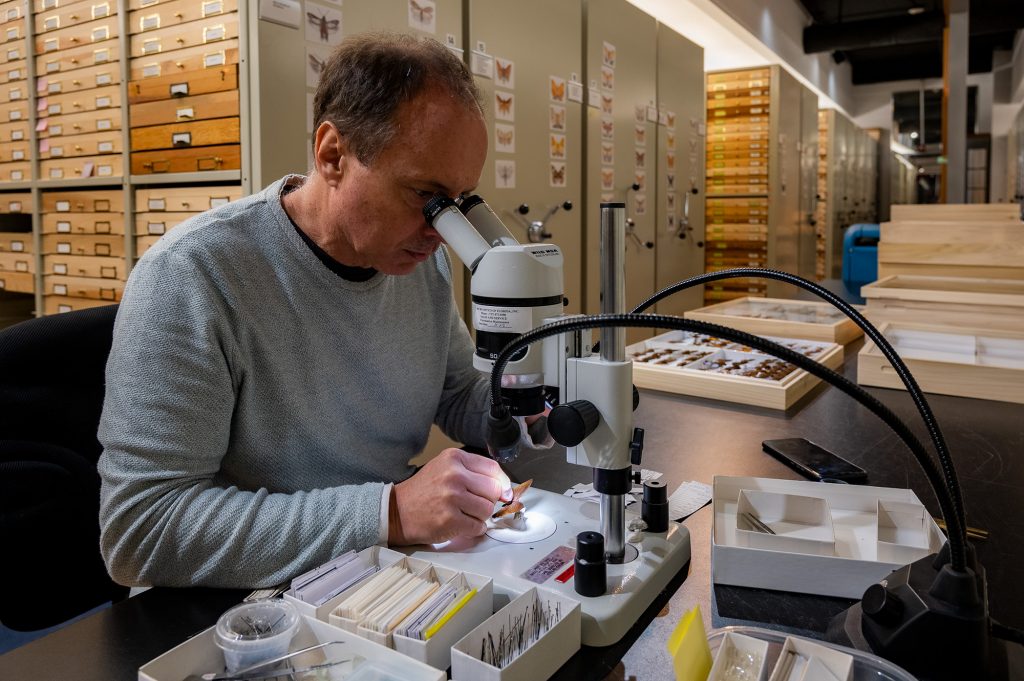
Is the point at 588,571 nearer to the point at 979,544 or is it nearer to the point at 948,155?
the point at 979,544

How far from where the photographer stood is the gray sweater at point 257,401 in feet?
2.98

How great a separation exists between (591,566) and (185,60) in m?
2.42

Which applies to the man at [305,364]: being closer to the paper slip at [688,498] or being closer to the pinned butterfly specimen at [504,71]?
the paper slip at [688,498]

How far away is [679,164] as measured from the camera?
548cm

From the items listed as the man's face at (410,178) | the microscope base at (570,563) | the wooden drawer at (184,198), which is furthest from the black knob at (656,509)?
the wooden drawer at (184,198)

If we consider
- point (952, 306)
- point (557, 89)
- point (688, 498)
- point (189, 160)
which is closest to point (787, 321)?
point (952, 306)

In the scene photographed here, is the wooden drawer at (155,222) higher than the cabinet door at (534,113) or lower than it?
lower

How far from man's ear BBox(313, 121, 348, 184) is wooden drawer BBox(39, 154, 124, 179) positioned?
2.18 meters

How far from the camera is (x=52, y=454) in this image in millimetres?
1140

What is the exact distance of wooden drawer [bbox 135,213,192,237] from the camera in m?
2.74

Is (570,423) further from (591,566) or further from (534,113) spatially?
(534,113)

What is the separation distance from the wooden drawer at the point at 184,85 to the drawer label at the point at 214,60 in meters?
0.02

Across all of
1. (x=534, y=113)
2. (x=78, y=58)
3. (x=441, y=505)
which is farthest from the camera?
(x=534, y=113)

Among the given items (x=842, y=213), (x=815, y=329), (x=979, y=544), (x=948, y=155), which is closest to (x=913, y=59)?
(x=842, y=213)
